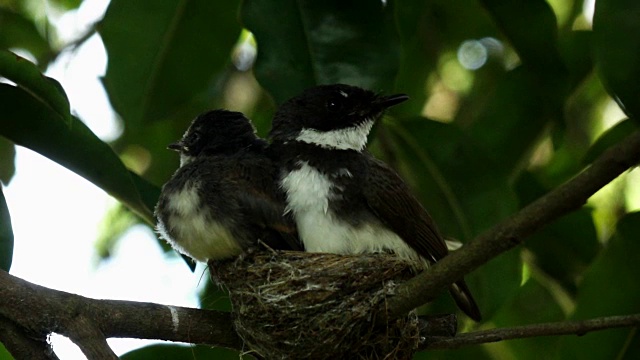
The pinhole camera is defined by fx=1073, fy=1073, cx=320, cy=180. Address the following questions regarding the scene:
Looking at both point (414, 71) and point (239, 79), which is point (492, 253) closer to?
point (414, 71)

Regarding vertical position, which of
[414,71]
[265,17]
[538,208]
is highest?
[538,208]

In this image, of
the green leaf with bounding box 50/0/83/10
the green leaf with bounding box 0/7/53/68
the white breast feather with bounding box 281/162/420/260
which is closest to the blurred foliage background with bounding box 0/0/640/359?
the white breast feather with bounding box 281/162/420/260

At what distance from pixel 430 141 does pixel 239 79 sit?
2111 millimetres

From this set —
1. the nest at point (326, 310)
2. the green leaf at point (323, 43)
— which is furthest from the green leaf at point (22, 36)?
the nest at point (326, 310)

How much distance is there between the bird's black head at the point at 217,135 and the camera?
4000 millimetres

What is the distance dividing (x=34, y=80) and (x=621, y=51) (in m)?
1.73

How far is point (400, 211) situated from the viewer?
3730 millimetres

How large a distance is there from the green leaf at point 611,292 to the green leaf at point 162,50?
5.41 feet

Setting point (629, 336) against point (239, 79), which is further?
point (239, 79)

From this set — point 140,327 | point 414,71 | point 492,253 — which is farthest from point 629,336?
point 414,71

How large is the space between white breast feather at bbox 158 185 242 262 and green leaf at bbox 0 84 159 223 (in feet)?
0.48

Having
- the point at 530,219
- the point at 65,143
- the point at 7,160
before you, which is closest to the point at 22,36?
the point at 7,160

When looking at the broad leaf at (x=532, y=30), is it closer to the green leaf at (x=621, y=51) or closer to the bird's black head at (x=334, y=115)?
the bird's black head at (x=334, y=115)

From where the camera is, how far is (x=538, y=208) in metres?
2.38
